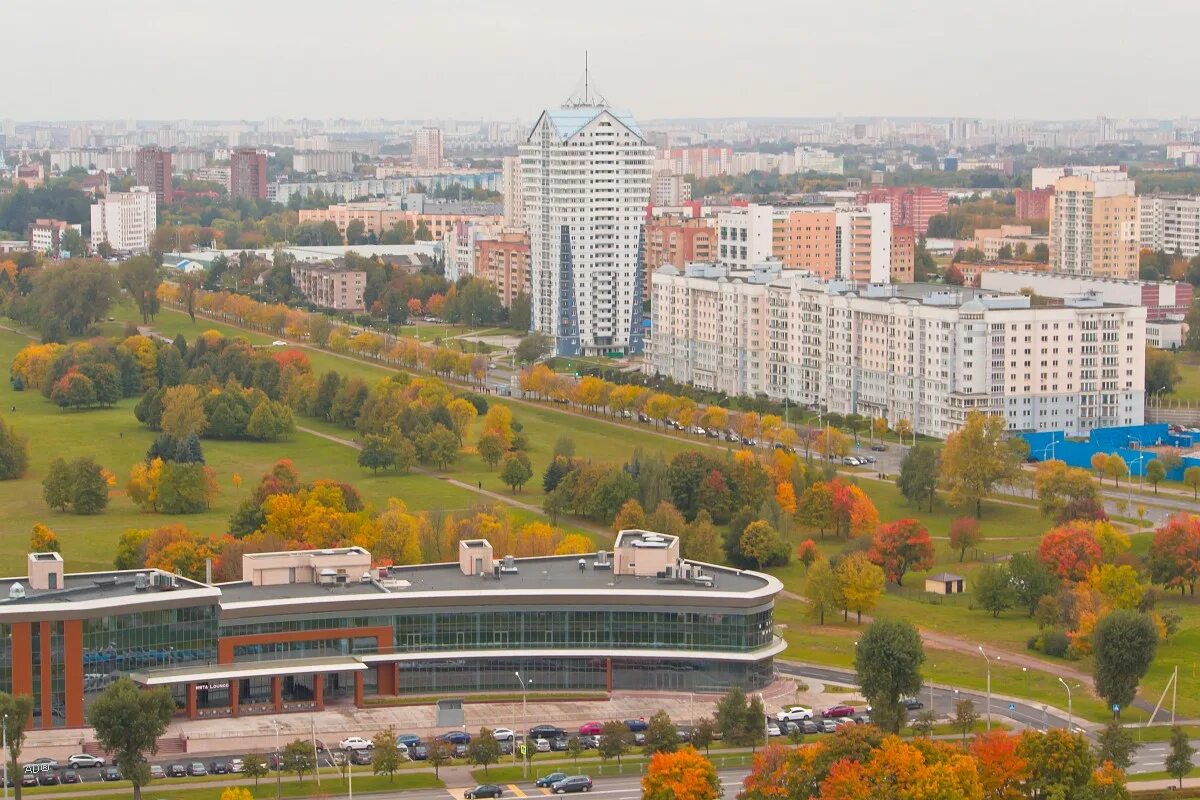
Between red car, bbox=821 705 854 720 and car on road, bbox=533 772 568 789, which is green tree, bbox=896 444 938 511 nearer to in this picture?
red car, bbox=821 705 854 720

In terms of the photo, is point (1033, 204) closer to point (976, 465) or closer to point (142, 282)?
point (142, 282)

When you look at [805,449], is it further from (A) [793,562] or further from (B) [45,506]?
(B) [45,506]

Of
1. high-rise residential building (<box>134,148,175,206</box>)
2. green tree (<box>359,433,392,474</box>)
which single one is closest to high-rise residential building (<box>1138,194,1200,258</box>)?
green tree (<box>359,433,392,474</box>)

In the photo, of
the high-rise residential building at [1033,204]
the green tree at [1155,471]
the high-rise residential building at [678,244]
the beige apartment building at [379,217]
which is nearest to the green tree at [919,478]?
the green tree at [1155,471]

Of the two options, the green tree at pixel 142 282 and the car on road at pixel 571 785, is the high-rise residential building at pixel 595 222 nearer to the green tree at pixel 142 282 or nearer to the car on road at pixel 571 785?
the green tree at pixel 142 282

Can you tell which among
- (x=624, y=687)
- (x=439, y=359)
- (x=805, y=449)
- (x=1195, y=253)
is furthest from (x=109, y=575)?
(x=1195, y=253)

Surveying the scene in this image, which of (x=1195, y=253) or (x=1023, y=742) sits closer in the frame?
(x=1023, y=742)

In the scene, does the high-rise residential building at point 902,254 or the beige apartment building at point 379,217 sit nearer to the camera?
the high-rise residential building at point 902,254
